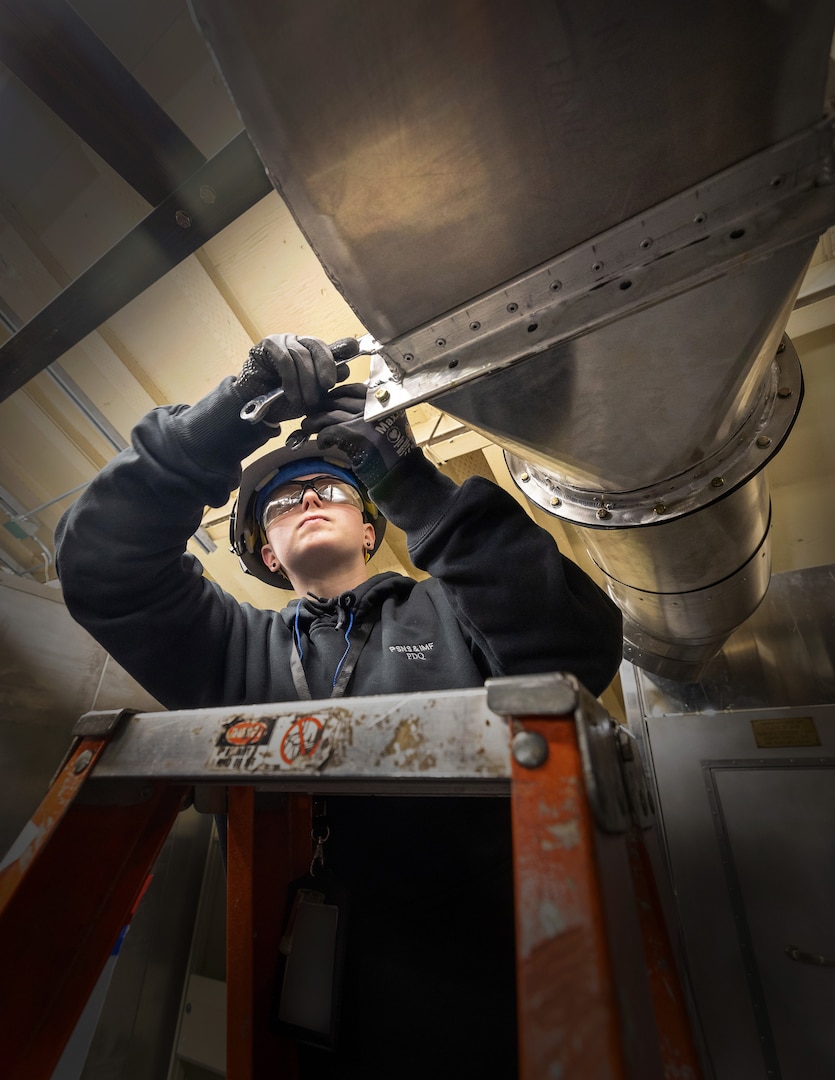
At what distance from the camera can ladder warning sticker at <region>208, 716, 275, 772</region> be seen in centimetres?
39

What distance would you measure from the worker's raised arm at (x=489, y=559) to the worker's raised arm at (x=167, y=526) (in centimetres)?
13

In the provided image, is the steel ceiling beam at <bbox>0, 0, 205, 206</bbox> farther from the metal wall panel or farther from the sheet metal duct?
the metal wall panel

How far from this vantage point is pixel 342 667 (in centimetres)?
93

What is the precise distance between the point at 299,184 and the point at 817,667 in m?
1.58

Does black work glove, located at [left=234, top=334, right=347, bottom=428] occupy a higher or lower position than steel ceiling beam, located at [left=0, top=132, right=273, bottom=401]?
lower

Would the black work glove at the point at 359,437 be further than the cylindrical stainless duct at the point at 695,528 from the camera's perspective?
Yes

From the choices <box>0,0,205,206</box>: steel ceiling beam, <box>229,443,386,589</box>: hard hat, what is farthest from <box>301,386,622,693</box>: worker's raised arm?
<box>0,0,205,206</box>: steel ceiling beam

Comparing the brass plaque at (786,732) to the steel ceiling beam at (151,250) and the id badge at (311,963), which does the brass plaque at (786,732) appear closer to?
the id badge at (311,963)

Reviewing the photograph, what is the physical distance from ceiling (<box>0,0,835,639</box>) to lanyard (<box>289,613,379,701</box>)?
74cm

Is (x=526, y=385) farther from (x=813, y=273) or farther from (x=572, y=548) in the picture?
(x=572, y=548)

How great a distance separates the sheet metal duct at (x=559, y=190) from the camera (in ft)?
1.16

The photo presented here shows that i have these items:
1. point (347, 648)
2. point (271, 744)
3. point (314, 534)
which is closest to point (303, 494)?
point (314, 534)

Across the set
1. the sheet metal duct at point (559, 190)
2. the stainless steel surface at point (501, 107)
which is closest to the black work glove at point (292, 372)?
the sheet metal duct at point (559, 190)

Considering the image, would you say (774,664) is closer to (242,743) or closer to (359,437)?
(359,437)
